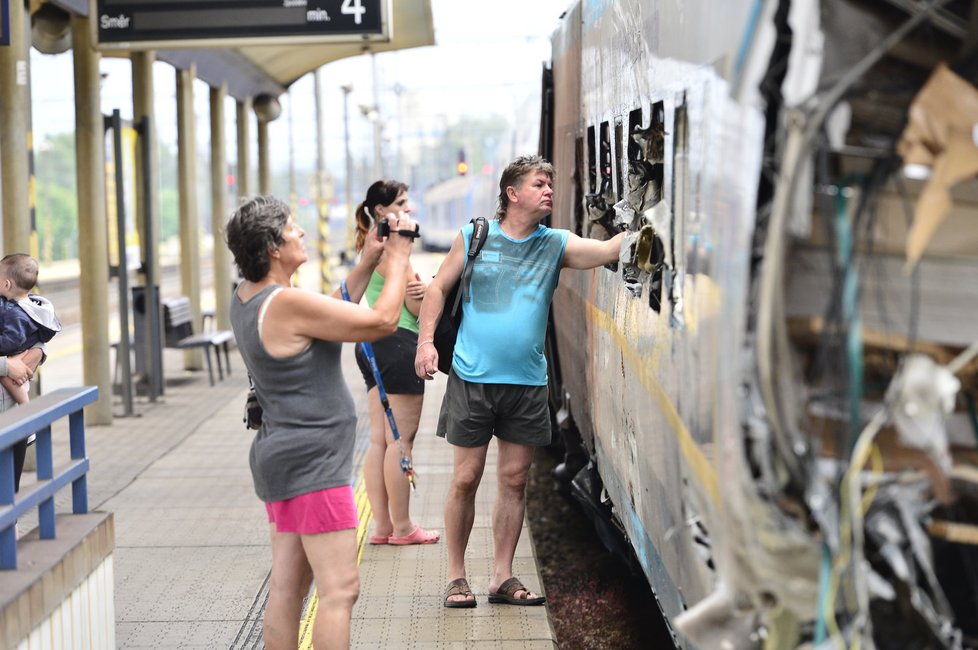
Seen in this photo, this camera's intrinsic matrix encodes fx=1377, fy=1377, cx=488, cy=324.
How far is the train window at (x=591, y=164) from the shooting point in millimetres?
6445

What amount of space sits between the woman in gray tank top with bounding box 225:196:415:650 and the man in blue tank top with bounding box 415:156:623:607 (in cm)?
128

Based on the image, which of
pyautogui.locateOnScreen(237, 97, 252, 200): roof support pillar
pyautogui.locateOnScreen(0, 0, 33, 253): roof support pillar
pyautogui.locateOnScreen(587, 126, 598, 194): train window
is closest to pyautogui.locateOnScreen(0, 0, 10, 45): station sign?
pyautogui.locateOnScreen(0, 0, 33, 253): roof support pillar

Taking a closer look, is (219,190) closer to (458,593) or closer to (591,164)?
(591,164)

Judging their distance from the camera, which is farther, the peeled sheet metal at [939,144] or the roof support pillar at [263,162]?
the roof support pillar at [263,162]

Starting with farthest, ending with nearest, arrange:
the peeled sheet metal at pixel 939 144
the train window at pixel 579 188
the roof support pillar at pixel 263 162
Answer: the roof support pillar at pixel 263 162 < the train window at pixel 579 188 < the peeled sheet metal at pixel 939 144

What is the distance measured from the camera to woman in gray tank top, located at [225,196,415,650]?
3.96m

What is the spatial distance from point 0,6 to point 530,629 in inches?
185

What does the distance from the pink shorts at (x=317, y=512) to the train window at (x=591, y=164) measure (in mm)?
2669

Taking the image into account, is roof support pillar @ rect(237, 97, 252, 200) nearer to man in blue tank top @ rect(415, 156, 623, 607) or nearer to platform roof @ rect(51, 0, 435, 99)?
platform roof @ rect(51, 0, 435, 99)

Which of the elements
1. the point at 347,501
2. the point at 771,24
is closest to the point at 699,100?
the point at 771,24

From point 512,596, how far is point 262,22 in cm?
470

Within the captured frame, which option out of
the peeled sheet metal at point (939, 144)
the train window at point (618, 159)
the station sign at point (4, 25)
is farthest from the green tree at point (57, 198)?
the peeled sheet metal at point (939, 144)

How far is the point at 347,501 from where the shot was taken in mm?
4141

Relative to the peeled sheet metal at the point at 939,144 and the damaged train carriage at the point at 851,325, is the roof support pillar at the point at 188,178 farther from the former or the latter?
the peeled sheet metal at the point at 939,144
